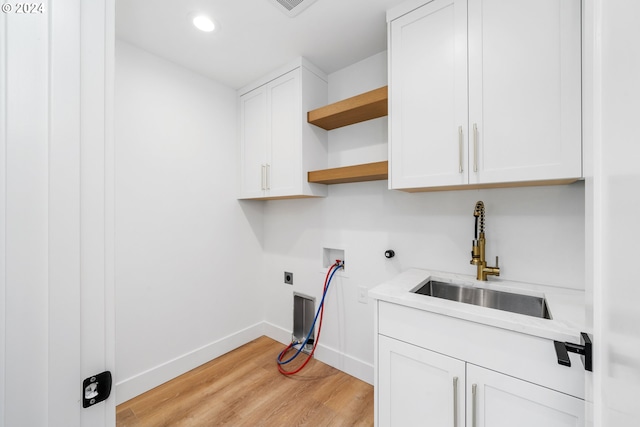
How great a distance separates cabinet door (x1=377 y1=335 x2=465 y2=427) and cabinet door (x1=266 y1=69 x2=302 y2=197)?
4.10 ft

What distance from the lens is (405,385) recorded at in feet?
4.00

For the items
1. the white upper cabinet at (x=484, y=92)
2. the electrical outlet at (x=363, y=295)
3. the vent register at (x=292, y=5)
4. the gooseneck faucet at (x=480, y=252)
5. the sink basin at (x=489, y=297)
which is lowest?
the electrical outlet at (x=363, y=295)

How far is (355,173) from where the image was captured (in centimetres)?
171

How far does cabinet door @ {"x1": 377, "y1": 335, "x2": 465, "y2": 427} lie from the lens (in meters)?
1.08

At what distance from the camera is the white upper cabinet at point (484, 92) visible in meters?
1.05

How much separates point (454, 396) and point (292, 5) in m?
2.10

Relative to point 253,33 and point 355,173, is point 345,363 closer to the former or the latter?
point 355,173

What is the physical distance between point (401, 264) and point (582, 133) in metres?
1.14

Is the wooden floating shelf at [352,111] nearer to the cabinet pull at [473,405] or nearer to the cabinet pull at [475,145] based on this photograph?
the cabinet pull at [475,145]

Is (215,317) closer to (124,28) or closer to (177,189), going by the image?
(177,189)

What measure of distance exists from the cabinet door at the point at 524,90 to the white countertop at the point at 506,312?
0.56 m

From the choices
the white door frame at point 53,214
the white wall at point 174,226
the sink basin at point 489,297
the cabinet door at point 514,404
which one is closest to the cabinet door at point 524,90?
the sink basin at point 489,297

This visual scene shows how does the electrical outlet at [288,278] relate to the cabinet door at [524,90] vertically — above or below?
below

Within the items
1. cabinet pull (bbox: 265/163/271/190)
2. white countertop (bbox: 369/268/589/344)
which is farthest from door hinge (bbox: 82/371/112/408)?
cabinet pull (bbox: 265/163/271/190)
